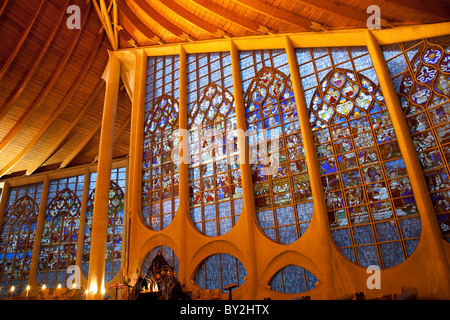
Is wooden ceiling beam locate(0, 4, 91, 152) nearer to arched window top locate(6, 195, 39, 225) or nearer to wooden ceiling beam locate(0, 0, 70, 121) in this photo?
wooden ceiling beam locate(0, 0, 70, 121)

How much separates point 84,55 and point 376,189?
502 inches

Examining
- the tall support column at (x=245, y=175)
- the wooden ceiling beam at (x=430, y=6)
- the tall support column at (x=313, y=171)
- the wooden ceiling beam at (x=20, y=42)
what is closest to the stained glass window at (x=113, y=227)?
the wooden ceiling beam at (x=20, y=42)

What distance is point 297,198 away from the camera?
309 inches

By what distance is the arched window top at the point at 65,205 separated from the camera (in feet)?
54.5

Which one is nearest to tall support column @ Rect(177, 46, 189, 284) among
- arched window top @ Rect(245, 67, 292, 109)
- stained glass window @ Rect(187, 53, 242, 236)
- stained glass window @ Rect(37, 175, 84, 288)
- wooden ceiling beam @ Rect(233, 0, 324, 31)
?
stained glass window @ Rect(187, 53, 242, 236)

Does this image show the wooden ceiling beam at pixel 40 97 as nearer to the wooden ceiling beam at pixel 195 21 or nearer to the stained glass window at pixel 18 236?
the wooden ceiling beam at pixel 195 21

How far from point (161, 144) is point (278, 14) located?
6.01 meters

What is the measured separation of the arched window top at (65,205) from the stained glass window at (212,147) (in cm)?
1016

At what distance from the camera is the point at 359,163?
7270mm

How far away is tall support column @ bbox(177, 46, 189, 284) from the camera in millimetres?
8922

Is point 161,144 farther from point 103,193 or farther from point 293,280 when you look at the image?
point 293,280

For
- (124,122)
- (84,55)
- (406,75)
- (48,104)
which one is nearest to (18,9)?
(84,55)
